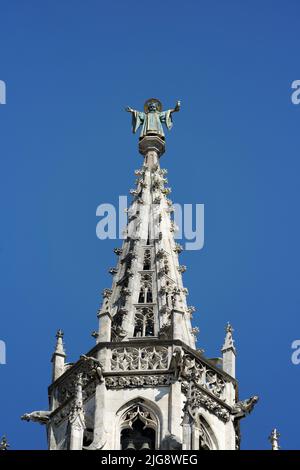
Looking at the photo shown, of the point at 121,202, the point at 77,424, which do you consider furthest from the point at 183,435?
the point at 121,202

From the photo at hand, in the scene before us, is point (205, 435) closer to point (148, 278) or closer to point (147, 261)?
point (148, 278)

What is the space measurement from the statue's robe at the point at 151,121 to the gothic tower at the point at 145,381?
9.83 meters

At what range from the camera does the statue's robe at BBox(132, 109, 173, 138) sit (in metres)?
110

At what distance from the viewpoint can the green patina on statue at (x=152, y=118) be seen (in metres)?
110

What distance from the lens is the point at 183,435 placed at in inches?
3556

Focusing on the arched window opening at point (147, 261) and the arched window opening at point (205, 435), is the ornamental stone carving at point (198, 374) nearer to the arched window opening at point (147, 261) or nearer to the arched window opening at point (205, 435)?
the arched window opening at point (205, 435)

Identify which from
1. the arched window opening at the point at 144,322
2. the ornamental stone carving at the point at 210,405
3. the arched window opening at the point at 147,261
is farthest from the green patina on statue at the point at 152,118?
the ornamental stone carving at the point at 210,405

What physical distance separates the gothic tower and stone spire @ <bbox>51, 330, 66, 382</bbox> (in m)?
0.03

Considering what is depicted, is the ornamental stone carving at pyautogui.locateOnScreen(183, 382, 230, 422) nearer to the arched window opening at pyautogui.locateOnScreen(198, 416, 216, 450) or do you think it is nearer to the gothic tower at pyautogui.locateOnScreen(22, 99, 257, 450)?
the gothic tower at pyautogui.locateOnScreen(22, 99, 257, 450)

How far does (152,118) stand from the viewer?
362 ft

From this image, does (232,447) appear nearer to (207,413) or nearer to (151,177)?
(207,413)

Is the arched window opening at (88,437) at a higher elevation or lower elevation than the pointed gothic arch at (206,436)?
lower

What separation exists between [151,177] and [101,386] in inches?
610

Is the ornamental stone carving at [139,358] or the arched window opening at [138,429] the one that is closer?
the arched window opening at [138,429]
